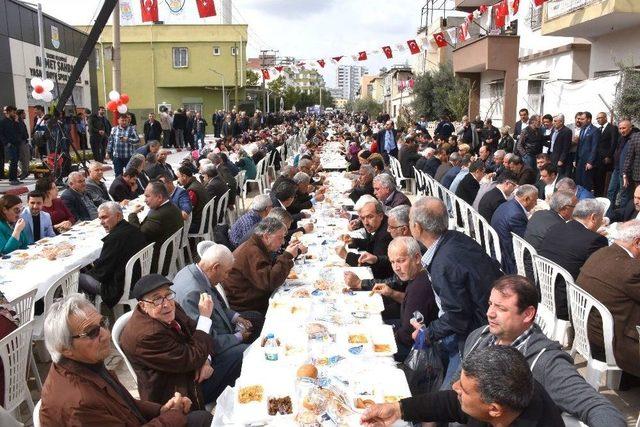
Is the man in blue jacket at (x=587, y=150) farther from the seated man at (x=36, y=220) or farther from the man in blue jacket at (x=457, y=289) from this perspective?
the seated man at (x=36, y=220)

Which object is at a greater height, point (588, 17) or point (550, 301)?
point (588, 17)

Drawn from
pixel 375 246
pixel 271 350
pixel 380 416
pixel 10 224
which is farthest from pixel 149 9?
pixel 380 416

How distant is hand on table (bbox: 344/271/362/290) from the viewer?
4.17 m

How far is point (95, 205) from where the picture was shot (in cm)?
762

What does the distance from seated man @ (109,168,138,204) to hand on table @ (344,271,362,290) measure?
16.0 feet

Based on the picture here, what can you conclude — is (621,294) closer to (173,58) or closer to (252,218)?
(252,218)

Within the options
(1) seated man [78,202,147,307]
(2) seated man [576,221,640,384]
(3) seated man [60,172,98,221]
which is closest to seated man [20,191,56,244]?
(3) seated man [60,172,98,221]

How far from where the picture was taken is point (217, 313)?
3828mm

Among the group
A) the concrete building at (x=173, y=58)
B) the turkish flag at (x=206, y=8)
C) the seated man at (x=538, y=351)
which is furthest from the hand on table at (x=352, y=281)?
the concrete building at (x=173, y=58)

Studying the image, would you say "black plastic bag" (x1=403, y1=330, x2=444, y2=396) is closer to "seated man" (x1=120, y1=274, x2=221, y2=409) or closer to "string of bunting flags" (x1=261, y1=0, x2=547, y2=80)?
"seated man" (x1=120, y1=274, x2=221, y2=409)

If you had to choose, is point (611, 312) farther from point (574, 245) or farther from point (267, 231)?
point (267, 231)

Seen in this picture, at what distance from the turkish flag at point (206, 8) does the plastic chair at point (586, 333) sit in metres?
13.4

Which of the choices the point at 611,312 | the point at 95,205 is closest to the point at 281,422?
the point at 611,312

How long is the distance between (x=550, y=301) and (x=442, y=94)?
2302 centimetres
